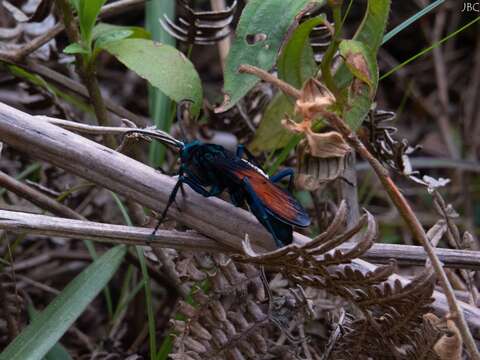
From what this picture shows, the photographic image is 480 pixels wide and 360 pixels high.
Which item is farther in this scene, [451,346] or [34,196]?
[34,196]

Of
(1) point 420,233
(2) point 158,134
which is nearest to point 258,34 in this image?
(2) point 158,134

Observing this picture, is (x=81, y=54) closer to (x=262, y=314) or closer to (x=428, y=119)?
(x=262, y=314)

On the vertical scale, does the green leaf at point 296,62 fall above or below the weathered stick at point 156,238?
above

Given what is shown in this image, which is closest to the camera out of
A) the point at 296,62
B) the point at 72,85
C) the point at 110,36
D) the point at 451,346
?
the point at 451,346

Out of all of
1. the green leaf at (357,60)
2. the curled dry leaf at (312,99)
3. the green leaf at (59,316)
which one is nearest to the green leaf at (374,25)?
the green leaf at (357,60)

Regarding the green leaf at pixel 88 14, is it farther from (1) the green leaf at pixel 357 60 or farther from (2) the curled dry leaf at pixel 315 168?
(2) the curled dry leaf at pixel 315 168

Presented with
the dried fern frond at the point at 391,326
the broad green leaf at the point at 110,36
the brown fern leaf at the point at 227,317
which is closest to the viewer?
the dried fern frond at the point at 391,326

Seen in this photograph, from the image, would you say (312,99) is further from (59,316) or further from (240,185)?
(59,316)
